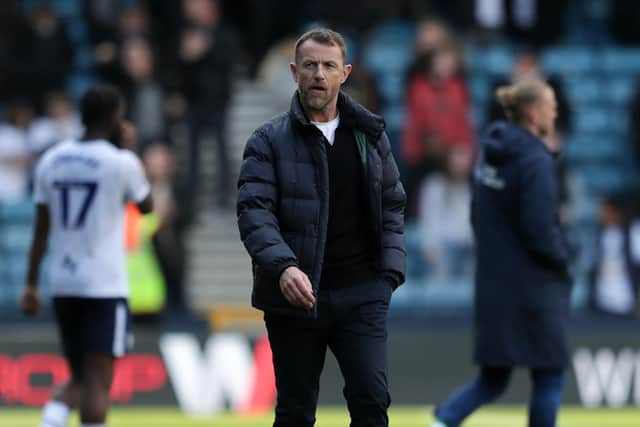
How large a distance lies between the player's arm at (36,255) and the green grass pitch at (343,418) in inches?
128

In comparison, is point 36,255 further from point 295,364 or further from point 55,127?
point 55,127

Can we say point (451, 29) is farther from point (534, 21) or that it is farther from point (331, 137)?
point (331, 137)

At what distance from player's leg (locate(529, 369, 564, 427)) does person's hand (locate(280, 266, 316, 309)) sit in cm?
267

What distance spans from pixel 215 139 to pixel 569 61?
4.64 metres

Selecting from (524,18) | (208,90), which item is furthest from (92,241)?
(524,18)

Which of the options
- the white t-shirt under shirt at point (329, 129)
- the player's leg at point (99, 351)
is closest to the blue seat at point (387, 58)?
the player's leg at point (99, 351)

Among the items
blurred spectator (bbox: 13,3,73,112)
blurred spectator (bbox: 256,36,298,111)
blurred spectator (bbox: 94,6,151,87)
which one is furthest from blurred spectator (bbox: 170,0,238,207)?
blurred spectator (bbox: 13,3,73,112)

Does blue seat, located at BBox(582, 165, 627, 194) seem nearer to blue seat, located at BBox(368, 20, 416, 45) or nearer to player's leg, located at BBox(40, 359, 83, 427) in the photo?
blue seat, located at BBox(368, 20, 416, 45)

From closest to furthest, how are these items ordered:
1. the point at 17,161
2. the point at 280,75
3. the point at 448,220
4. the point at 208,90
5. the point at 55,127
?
the point at 448,220 → the point at 208,90 → the point at 55,127 → the point at 17,161 → the point at 280,75

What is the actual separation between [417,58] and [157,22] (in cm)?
377

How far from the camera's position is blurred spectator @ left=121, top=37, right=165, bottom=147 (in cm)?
1698

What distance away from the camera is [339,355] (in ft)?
24.5

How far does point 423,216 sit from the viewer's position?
54.2 ft

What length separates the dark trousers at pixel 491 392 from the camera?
936cm
